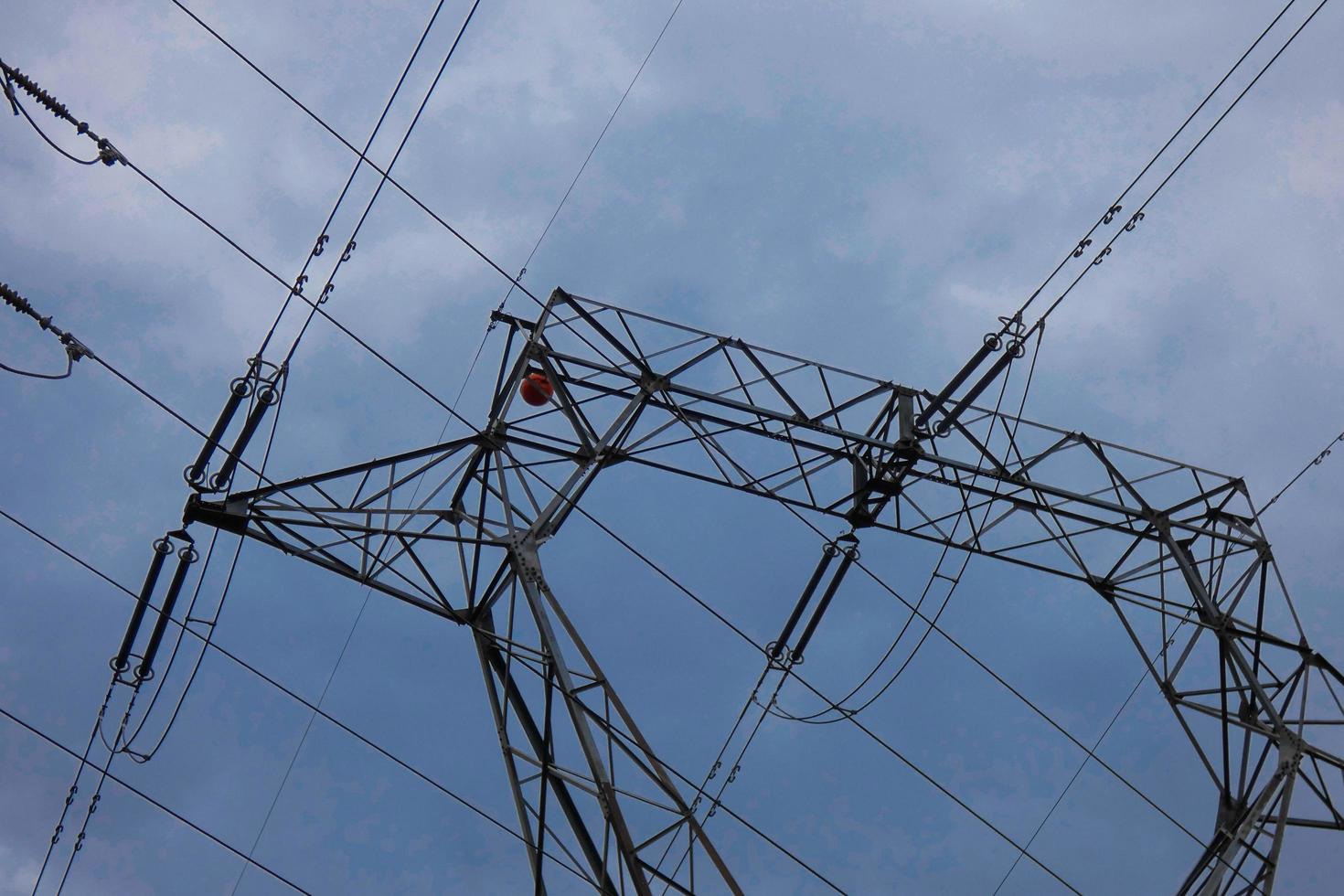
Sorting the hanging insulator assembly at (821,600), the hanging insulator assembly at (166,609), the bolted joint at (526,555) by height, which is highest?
the hanging insulator assembly at (821,600)

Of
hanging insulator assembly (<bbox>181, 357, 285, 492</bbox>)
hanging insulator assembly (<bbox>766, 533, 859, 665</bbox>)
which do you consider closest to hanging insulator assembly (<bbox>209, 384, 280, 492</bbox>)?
hanging insulator assembly (<bbox>181, 357, 285, 492</bbox>)

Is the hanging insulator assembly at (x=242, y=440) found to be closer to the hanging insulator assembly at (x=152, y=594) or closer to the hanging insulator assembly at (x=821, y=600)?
the hanging insulator assembly at (x=152, y=594)

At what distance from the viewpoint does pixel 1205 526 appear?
19312mm

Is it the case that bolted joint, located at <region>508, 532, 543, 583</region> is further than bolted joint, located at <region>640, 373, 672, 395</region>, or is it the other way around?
bolted joint, located at <region>640, 373, 672, 395</region>

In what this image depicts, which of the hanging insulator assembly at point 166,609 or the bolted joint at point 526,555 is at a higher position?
the bolted joint at point 526,555

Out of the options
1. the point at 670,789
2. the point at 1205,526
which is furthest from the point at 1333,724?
the point at 670,789

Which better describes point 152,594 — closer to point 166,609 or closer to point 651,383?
point 166,609

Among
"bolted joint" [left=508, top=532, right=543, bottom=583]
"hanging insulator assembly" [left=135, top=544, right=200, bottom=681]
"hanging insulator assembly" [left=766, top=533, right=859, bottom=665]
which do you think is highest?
"hanging insulator assembly" [left=766, top=533, right=859, bottom=665]

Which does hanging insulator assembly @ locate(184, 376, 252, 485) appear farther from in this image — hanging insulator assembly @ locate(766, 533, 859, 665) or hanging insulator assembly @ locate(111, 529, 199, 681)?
hanging insulator assembly @ locate(766, 533, 859, 665)

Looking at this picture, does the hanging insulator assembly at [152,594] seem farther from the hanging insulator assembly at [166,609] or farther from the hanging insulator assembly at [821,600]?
the hanging insulator assembly at [821,600]

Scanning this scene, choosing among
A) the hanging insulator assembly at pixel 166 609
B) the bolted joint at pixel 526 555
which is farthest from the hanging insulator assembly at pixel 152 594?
the bolted joint at pixel 526 555

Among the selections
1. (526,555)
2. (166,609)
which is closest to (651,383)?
(526,555)

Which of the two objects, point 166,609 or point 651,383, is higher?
point 651,383

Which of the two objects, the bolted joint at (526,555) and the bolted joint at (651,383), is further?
the bolted joint at (651,383)
